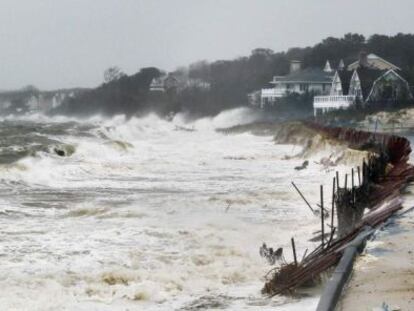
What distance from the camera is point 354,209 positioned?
10664mm

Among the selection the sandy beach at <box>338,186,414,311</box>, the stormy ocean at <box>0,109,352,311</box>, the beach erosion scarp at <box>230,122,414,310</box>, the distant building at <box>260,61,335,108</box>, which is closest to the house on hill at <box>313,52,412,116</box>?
the distant building at <box>260,61,335,108</box>

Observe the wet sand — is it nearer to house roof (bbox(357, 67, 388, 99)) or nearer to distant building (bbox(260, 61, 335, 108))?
house roof (bbox(357, 67, 388, 99))

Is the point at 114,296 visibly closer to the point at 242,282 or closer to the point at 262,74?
the point at 242,282

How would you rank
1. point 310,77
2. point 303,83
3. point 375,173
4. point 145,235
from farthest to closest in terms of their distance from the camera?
point 310,77 < point 303,83 < point 375,173 < point 145,235

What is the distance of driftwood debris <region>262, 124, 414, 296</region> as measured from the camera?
26.0 feet

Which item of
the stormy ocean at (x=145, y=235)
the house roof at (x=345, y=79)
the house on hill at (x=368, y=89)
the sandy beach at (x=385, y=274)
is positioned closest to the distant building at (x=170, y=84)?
the house roof at (x=345, y=79)

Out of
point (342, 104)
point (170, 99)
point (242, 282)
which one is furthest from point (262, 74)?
point (242, 282)

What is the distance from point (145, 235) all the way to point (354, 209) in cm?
405

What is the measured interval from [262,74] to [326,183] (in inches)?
4384

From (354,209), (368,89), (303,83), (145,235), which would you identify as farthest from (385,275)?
(303,83)

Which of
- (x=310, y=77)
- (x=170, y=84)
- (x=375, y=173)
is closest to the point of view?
(x=375, y=173)

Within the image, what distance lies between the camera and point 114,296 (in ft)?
27.6

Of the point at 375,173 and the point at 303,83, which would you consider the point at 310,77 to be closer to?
the point at 303,83

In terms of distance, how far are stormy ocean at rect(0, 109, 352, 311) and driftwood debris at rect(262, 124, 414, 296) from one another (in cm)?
37
